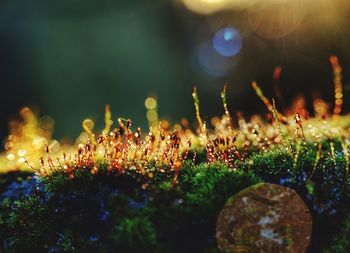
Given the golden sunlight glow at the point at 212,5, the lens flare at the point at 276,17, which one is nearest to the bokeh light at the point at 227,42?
the lens flare at the point at 276,17

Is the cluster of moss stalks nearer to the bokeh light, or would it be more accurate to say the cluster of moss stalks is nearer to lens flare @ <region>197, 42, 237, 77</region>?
the bokeh light

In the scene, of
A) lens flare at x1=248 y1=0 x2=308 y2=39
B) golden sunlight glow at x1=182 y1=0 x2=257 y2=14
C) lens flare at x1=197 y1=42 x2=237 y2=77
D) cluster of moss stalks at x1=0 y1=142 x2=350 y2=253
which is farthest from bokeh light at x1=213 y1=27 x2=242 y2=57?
cluster of moss stalks at x1=0 y1=142 x2=350 y2=253

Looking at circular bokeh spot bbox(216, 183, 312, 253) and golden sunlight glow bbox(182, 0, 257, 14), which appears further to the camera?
golden sunlight glow bbox(182, 0, 257, 14)

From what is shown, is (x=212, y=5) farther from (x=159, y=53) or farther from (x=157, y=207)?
(x=157, y=207)

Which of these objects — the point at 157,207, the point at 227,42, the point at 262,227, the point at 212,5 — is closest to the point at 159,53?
the point at 212,5

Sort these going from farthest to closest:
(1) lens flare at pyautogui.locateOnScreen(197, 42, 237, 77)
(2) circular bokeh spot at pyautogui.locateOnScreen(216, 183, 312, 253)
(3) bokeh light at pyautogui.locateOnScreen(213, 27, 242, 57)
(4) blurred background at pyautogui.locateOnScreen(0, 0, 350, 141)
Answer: (1) lens flare at pyautogui.locateOnScreen(197, 42, 237, 77) < (3) bokeh light at pyautogui.locateOnScreen(213, 27, 242, 57) < (4) blurred background at pyautogui.locateOnScreen(0, 0, 350, 141) < (2) circular bokeh spot at pyautogui.locateOnScreen(216, 183, 312, 253)
